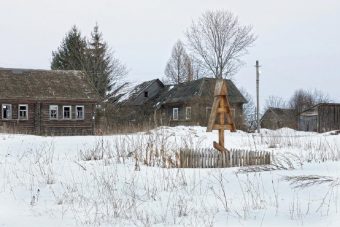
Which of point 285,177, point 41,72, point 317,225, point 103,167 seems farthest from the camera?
point 41,72

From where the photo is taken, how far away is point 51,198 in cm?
680

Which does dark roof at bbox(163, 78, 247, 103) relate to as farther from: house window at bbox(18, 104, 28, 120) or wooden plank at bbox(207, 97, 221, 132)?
wooden plank at bbox(207, 97, 221, 132)

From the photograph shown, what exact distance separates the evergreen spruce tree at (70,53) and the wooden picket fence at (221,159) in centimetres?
4649

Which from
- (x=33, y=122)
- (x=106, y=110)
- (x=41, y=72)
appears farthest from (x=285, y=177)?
(x=106, y=110)

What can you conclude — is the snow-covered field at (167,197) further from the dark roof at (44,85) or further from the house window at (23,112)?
the house window at (23,112)

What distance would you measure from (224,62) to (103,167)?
48129 millimetres

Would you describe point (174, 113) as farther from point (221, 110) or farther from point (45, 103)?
point (221, 110)

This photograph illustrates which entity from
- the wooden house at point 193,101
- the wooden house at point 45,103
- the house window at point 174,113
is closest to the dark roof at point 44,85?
the wooden house at point 45,103

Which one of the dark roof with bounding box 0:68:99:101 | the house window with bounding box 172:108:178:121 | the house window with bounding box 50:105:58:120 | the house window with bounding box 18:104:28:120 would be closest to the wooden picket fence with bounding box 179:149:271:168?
the dark roof with bounding box 0:68:99:101

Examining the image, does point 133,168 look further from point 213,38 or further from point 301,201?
point 213,38

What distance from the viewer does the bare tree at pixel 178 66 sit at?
68188 mm

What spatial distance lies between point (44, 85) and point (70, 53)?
54.9ft

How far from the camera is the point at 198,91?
51.1 m

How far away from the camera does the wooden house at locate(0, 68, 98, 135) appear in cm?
3869
